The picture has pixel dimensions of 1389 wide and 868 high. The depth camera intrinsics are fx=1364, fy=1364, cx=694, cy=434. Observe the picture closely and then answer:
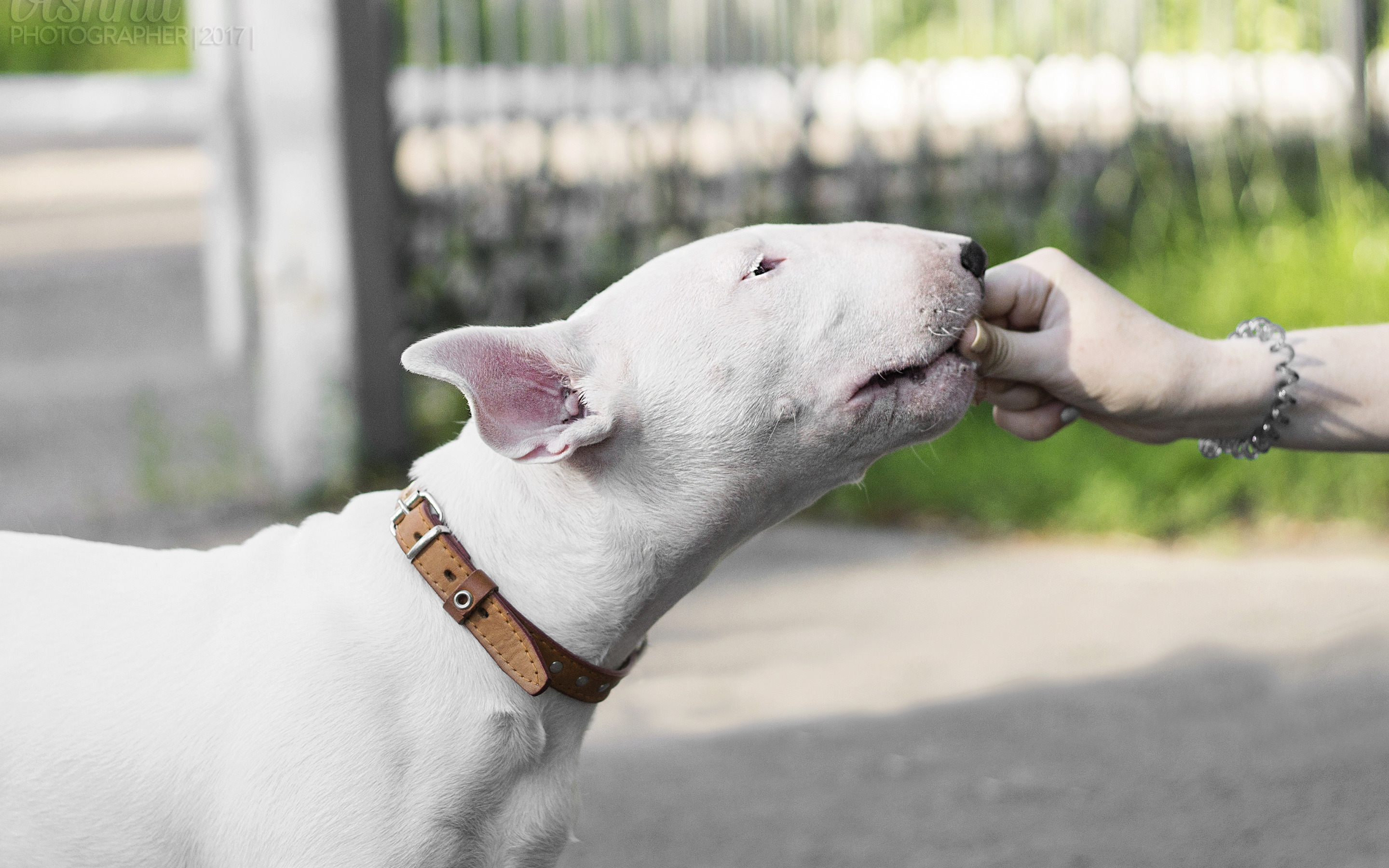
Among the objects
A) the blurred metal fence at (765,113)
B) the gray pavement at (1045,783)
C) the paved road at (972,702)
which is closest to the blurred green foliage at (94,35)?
the blurred metal fence at (765,113)

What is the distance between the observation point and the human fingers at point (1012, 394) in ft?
9.11

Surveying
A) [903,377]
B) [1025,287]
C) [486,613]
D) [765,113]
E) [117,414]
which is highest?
[765,113]

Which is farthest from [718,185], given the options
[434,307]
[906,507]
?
[906,507]

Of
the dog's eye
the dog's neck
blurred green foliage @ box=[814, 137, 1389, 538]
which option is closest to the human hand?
the dog's eye

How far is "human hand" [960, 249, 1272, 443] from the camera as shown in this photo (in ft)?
8.65

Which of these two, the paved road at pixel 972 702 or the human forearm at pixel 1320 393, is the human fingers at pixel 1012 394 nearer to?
the human forearm at pixel 1320 393

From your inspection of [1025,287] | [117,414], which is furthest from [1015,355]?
[117,414]

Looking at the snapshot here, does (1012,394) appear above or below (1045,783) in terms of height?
above

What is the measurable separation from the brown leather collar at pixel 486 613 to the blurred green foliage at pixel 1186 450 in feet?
7.34

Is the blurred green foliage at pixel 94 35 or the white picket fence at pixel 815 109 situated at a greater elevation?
the blurred green foliage at pixel 94 35

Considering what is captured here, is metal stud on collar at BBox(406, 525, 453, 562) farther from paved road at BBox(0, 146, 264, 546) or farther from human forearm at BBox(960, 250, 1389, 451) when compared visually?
paved road at BBox(0, 146, 264, 546)

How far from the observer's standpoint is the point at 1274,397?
279 centimetres

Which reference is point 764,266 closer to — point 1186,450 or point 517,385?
point 517,385

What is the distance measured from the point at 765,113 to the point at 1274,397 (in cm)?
496
